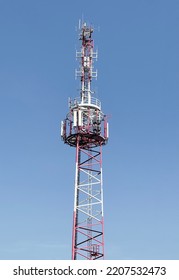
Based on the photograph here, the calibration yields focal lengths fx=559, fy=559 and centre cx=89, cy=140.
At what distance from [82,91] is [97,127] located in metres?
6.41

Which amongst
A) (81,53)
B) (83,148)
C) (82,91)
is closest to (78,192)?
(83,148)

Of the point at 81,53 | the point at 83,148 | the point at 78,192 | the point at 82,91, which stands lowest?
the point at 78,192

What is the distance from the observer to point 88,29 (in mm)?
78438

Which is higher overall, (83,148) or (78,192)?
(83,148)
